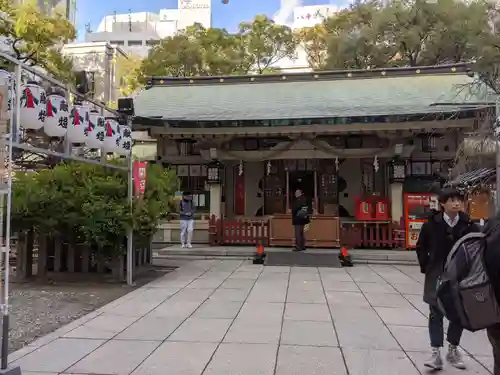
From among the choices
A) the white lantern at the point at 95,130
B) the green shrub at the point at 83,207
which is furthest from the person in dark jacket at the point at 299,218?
the white lantern at the point at 95,130

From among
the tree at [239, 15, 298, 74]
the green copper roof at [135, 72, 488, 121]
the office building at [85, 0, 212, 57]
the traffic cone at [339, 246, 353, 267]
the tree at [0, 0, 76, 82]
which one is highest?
the office building at [85, 0, 212, 57]

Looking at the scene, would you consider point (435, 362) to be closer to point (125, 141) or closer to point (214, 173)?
point (125, 141)

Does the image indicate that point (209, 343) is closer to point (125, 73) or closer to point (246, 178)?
point (246, 178)

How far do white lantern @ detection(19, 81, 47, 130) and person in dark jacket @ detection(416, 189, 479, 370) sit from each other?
473 cm

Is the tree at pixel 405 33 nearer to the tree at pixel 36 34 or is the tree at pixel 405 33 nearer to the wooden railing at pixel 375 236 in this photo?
the wooden railing at pixel 375 236

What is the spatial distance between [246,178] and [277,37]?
13.3m

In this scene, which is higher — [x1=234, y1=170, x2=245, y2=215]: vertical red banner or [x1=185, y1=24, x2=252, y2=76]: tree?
[x1=185, y1=24, x2=252, y2=76]: tree

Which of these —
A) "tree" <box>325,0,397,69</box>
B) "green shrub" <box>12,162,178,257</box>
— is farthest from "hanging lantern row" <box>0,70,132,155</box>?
"tree" <box>325,0,397,69</box>

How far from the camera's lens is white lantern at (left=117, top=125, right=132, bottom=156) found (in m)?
8.15

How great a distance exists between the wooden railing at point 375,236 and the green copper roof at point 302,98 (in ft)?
11.2

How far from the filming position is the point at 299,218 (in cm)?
1141

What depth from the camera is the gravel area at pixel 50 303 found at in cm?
529

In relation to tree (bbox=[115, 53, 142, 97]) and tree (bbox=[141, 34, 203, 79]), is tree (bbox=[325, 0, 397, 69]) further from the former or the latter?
tree (bbox=[115, 53, 142, 97])

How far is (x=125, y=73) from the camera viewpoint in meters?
29.6
